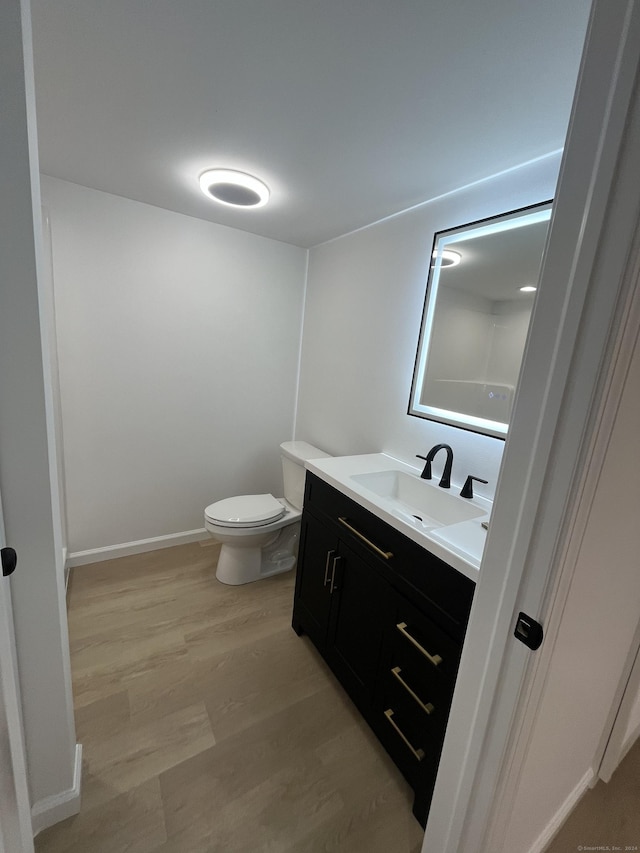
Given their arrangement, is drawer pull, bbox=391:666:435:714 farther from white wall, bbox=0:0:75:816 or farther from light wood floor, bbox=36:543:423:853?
white wall, bbox=0:0:75:816

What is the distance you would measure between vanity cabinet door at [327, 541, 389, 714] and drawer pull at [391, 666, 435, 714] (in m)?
0.10

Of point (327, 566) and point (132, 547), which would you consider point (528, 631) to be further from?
point (132, 547)

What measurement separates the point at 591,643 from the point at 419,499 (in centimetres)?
80

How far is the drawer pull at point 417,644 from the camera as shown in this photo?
1.02 m

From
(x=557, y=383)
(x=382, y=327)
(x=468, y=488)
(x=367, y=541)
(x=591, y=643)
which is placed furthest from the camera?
(x=382, y=327)

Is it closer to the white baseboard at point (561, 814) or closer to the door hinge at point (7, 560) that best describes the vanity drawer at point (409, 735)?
the white baseboard at point (561, 814)

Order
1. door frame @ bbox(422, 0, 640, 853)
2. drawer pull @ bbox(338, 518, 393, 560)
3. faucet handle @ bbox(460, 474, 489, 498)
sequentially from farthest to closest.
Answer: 1. faucet handle @ bbox(460, 474, 489, 498)
2. drawer pull @ bbox(338, 518, 393, 560)
3. door frame @ bbox(422, 0, 640, 853)

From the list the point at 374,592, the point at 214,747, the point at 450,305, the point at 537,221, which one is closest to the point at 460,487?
the point at 374,592

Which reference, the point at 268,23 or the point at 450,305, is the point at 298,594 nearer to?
the point at 450,305

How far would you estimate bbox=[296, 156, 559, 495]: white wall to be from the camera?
146 centimetres

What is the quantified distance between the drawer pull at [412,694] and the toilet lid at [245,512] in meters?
1.08

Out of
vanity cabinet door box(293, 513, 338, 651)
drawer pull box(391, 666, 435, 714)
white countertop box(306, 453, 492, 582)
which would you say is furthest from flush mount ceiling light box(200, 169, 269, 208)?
drawer pull box(391, 666, 435, 714)

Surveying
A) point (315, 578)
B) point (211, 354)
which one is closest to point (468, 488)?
point (315, 578)

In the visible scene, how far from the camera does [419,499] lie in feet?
5.22
